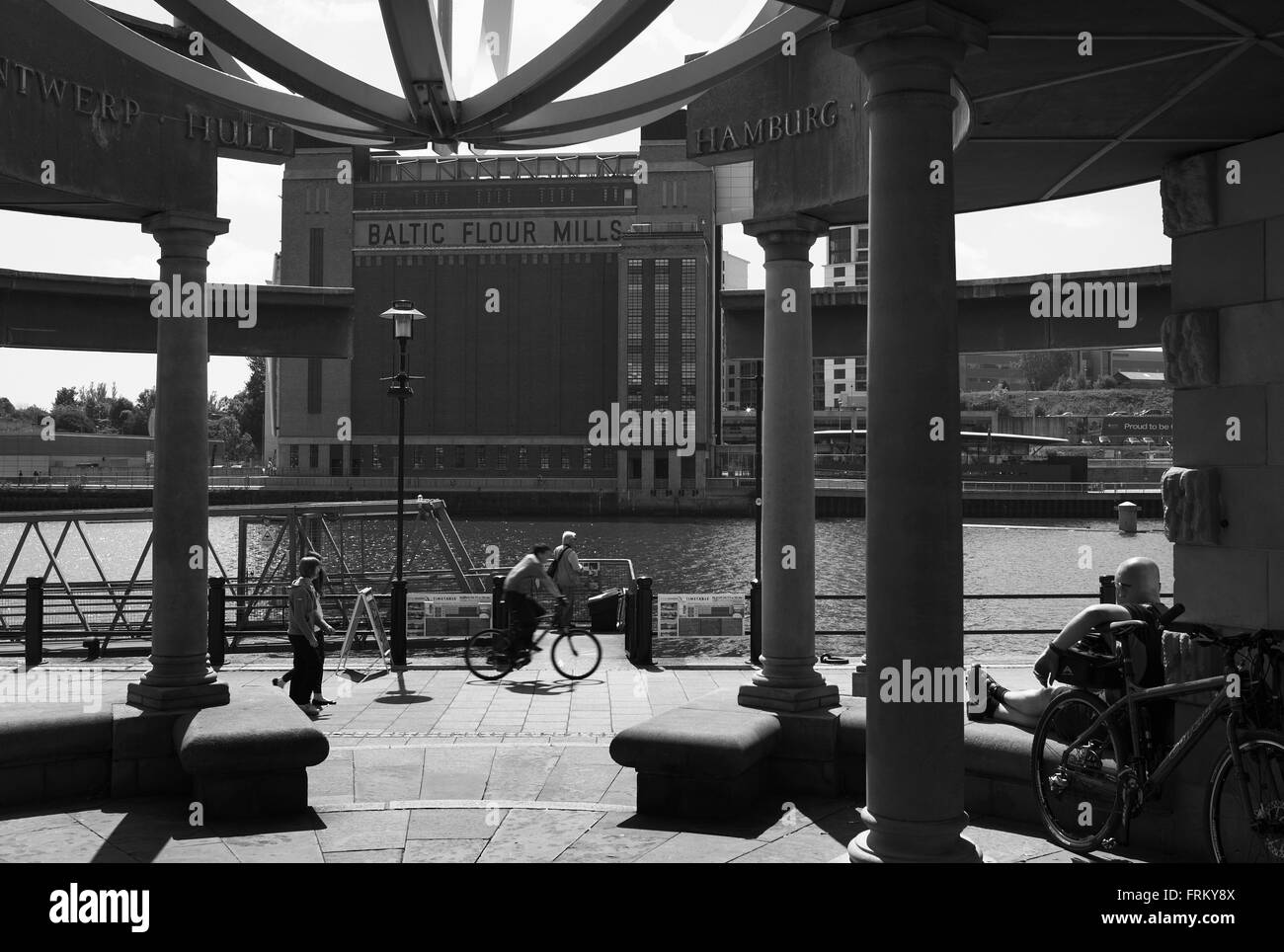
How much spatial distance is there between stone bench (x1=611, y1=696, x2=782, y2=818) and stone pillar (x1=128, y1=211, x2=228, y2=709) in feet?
11.5

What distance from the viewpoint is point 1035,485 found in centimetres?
9212

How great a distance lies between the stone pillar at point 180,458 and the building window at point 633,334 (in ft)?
291

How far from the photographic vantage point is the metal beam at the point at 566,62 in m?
8.49

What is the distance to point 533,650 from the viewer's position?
1577 centimetres

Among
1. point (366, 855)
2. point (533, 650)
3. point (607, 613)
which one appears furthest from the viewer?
point (607, 613)

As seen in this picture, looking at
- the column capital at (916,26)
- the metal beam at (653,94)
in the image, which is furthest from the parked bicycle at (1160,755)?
the metal beam at (653,94)

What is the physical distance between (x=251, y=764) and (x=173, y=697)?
160cm

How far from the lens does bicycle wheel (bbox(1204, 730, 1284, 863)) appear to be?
205 inches

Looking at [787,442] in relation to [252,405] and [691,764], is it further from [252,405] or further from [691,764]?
[252,405]

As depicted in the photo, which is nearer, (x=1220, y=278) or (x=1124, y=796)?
(x=1124, y=796)

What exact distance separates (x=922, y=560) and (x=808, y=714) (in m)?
3.46

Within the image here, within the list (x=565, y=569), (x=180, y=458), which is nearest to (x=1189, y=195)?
(x=180, y=458)

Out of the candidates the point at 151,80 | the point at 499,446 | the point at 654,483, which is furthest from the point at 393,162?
the point at 151,80
